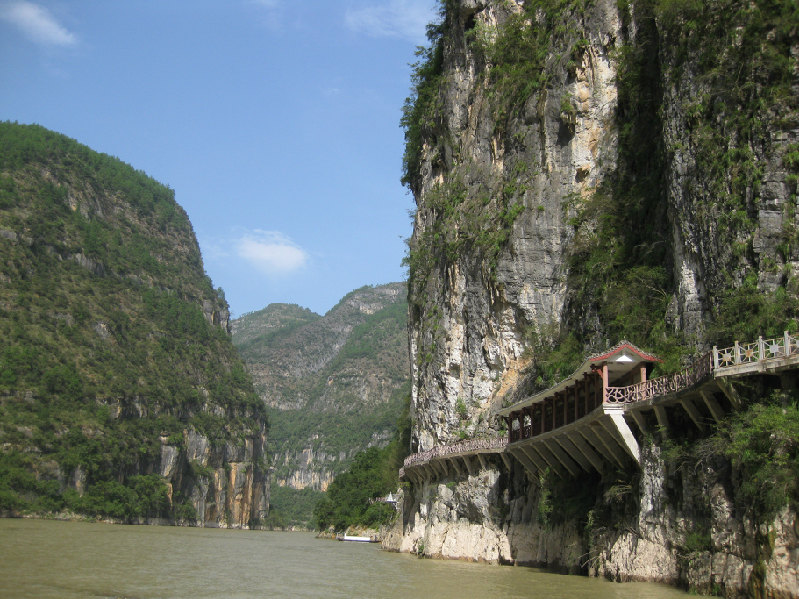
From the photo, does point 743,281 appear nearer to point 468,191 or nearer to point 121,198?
point 468,191

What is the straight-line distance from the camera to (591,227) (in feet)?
131

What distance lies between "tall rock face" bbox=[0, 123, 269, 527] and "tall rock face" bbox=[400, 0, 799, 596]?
65.2 meters

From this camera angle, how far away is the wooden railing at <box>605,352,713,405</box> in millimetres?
22750

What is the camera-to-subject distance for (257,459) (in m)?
177

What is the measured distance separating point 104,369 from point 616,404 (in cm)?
11822

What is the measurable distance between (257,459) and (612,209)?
14802 cm

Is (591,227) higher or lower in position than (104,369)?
lower

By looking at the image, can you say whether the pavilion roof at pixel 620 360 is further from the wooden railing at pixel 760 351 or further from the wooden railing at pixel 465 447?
the wooden railing at pixel 465 447

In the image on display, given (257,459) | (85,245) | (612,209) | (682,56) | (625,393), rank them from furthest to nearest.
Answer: (257,459) → (85,245) → (612,209) → (682,56) → (625,393)

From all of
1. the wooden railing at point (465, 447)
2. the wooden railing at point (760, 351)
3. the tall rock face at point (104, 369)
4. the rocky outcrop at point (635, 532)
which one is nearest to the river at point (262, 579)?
the rocky outcrop at point (635, 532)

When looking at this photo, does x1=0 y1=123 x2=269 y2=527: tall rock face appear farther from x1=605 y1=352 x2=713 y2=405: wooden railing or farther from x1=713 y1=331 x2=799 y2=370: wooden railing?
x1=713 y1=331 x2=799 y2=370: wooden railing

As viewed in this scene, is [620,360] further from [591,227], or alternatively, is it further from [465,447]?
[465,447]

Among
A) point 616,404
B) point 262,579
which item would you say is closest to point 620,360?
point 616,404

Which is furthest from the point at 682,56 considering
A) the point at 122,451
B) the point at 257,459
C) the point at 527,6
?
the point at 257,459
